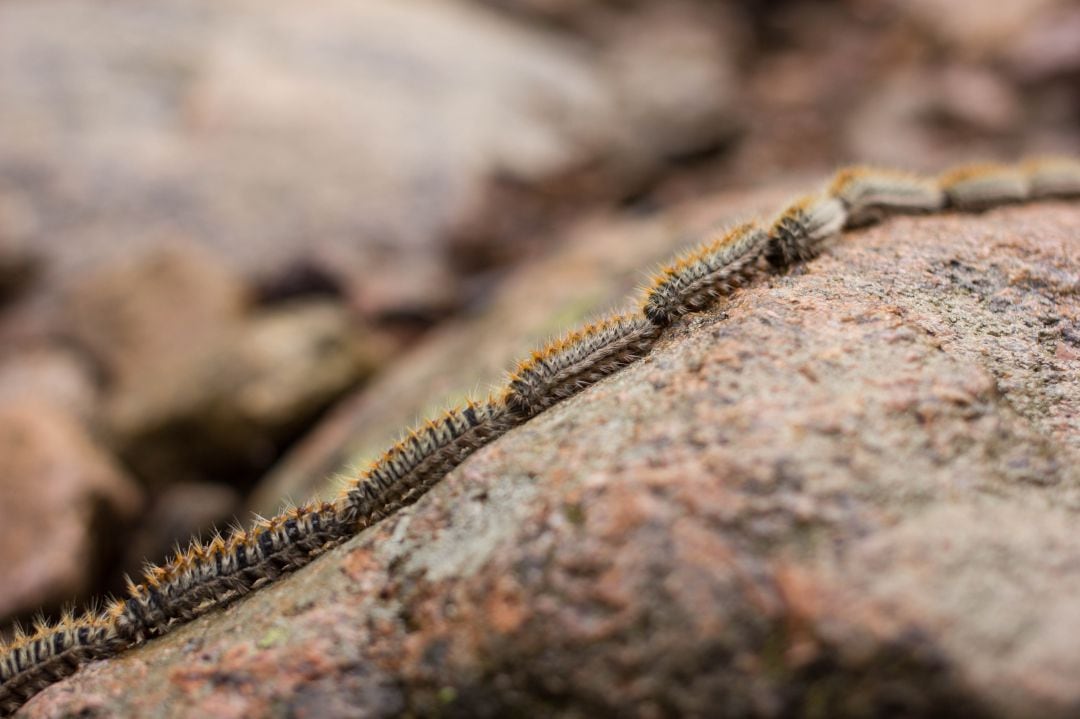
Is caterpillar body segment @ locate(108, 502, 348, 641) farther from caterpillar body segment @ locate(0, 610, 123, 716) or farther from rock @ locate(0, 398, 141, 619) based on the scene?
rock @ locate(0, 398, 141, 619)

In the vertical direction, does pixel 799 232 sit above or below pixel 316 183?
below

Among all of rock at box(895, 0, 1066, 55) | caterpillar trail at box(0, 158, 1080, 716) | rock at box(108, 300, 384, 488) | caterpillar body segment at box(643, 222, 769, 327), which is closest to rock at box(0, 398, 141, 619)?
rock at box(108, 300, 384, 488)

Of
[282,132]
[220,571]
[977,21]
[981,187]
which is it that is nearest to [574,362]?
[220,571]

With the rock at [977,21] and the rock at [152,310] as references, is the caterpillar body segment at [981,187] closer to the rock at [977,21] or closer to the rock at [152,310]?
the rock at [152,310]

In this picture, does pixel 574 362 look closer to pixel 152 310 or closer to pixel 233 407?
pixel 233 407

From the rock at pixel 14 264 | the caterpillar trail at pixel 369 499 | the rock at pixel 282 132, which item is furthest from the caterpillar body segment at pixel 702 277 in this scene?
the rock at pixel 14 264

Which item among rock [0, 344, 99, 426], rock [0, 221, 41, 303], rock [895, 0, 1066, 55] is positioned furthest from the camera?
rock [895, 0, 1066, 55]
